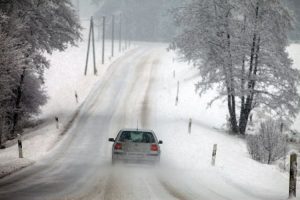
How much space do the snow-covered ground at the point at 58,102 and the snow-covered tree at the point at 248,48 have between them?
9.37 metres

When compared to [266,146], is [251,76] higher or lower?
higher

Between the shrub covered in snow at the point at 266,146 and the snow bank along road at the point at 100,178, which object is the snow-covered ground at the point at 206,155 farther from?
the shrub covered in snow at the point at 266,146

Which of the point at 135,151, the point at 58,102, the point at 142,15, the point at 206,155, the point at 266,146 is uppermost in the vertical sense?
the point at 142,15

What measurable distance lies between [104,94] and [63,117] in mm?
10654

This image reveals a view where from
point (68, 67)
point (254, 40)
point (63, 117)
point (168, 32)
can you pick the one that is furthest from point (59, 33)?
point (168, 32)

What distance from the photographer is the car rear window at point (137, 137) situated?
713 inches

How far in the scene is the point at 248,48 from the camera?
29828 mm

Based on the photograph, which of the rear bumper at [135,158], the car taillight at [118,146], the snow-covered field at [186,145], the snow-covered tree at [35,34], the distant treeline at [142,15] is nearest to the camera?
the snow-covered field at [186,145]

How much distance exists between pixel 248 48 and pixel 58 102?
21.2 m

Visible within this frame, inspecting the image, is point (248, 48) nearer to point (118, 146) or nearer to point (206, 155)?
point (206, 155)

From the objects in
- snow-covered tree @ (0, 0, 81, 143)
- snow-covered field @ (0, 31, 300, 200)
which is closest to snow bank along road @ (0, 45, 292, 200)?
snow-covered field @ (0, 31, 300, 200)

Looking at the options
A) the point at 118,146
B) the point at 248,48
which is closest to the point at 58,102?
the point at 248,48

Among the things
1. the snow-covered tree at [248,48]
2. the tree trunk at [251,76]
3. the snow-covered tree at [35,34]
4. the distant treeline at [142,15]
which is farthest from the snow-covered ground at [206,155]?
the distant treeline at [142,15]

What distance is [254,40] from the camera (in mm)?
29562
